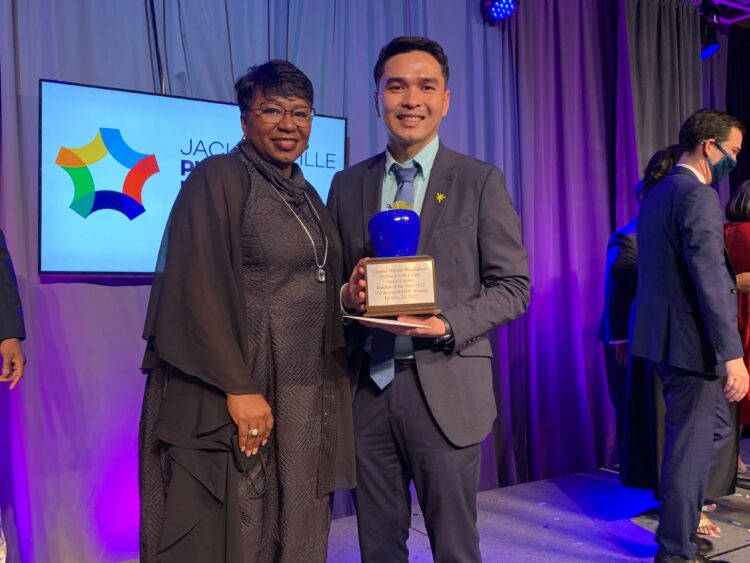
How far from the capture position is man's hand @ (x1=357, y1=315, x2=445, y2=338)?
148 centimetres

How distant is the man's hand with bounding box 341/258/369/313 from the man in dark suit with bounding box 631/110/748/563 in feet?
4.37

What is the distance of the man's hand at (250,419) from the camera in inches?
57.4

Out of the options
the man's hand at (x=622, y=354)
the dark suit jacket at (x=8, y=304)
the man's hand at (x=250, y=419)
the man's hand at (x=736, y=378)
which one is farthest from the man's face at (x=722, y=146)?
the dark suit jacket at (x=8, y=304)

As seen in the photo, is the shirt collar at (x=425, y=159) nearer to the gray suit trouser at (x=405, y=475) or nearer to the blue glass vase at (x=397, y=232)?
the blue glass vase at (x=397, y=232)

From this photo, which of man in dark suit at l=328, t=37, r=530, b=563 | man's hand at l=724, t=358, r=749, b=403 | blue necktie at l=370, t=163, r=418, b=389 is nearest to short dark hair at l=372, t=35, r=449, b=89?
man in dark suit at l=328, t=37, r=530, b=563

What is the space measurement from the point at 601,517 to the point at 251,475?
237 cm

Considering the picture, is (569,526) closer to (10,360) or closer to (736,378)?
(736,378)

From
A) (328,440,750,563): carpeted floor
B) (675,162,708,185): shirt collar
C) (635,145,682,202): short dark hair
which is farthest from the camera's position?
(635,145,682,202): short dark hair

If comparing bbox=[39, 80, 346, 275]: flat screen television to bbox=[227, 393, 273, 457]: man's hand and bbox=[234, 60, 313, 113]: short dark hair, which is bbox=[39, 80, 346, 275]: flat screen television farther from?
bbox=[227, 393, 273, 457]: man's hand

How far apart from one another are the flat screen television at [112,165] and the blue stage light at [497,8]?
1678mm

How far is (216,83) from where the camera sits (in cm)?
319

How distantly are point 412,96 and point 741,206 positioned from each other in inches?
90.0

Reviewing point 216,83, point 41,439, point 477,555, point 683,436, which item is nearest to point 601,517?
point 683,436

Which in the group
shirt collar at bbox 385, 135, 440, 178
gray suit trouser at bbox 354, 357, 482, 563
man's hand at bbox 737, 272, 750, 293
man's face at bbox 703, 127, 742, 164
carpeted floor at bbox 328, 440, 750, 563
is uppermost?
man's face at bbox 703, 127, 742, 164
